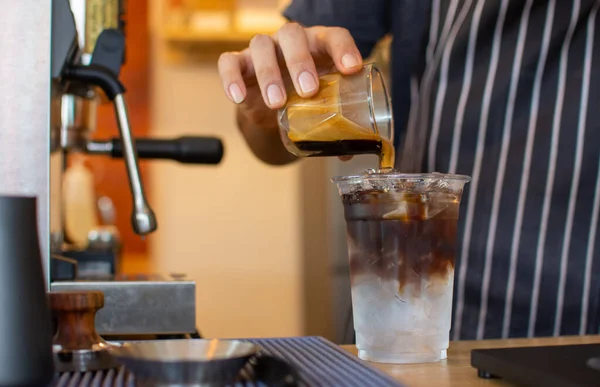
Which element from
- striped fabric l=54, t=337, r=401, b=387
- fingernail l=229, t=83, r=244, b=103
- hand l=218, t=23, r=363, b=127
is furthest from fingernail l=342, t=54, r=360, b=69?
striped fabric l=54, t=337, r=401, b=387

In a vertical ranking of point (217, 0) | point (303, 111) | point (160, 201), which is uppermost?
point (217, 0)

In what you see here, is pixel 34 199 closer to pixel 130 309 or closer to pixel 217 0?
pixel 130 309

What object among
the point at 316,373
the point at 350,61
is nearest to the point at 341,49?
the point at 350,61

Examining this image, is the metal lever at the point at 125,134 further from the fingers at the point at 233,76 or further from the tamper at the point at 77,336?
the tamper at the point at 77,336

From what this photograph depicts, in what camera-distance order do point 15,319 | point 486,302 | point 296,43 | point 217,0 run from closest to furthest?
point 15,319 → point 296,43 → point 486,302 → point 217,0

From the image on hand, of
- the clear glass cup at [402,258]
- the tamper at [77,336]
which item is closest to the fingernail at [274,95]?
the clear glass cup at [402,258]

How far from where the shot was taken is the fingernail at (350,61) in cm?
73

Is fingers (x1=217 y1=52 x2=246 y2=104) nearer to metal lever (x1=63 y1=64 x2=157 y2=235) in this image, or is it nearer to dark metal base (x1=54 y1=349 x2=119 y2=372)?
metal lever (x1=63 y1=64 x2=157 y2=235)

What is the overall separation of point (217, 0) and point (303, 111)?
2.28m

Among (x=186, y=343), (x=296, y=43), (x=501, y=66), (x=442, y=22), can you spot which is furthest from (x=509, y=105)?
(x=186, y=343)

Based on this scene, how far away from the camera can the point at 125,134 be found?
3.01ft

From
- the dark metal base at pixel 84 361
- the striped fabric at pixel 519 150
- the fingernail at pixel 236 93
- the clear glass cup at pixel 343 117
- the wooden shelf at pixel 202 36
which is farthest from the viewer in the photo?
the wooden shelf at pixel 202 36

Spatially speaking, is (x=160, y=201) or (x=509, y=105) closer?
(x=509, y=105)

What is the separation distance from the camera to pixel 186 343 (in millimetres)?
512
